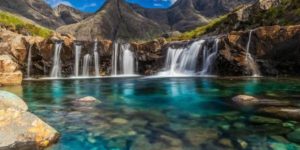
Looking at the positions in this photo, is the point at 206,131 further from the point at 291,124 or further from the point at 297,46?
the point at 297,46

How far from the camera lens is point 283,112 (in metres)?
13.6

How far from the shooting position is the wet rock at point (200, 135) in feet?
32.3

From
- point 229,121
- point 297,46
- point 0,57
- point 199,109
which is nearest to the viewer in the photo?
point 229,121

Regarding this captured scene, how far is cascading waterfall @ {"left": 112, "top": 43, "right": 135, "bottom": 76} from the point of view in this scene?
2085 inches

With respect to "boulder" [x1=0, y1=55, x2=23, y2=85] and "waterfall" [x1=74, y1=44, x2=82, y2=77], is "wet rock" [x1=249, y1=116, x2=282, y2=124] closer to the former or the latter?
"boulder" [x1=0, y1=55, x2=23, y2=85]

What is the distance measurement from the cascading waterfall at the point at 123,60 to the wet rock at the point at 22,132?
43.4 meters

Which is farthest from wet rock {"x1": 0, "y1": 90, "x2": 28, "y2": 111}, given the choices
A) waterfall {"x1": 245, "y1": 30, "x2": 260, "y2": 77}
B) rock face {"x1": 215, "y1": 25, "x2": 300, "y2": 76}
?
waterfall {"x1": 245, "y1": 30, "x2": 260, "y2": 77}

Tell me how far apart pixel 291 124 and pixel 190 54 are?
35925 mm

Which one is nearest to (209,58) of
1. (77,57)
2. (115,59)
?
(115,59)

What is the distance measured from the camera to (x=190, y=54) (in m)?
47.1

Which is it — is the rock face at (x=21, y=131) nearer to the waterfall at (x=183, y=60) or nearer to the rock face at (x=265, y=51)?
the rock face at (x=265, y=51)

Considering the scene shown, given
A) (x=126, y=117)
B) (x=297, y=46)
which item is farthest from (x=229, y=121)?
(x=297, y=46)

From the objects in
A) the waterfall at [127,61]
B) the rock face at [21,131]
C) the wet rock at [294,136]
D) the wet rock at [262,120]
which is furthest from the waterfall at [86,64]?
the wet rock at [294,136]

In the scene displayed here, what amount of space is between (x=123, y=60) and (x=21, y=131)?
44.9 m
